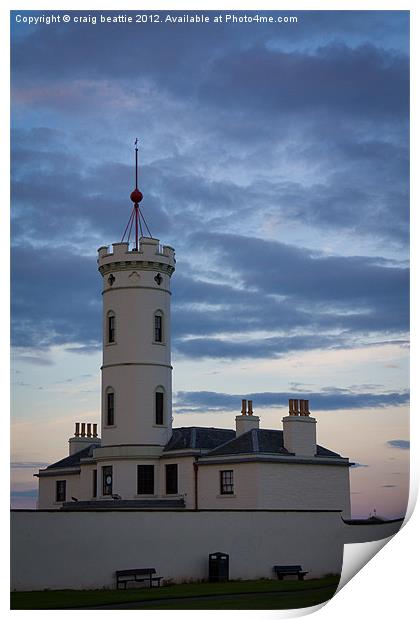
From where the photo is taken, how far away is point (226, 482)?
38.0m

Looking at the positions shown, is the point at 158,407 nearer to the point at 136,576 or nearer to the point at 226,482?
the point at 226,482

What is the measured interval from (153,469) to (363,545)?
47.4 feet

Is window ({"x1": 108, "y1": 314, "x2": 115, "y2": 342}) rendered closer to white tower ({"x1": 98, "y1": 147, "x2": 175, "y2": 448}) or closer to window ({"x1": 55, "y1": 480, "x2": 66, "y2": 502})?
white tower ({"x1": 98, "y1": 147, "x2": 175, "y2": 448})

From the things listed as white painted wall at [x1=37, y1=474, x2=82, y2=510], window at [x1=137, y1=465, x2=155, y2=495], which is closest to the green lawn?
window at [x1=137, y1=465, x2=155, y2=495]

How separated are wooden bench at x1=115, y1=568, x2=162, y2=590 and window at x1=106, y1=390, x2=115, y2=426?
13.7m

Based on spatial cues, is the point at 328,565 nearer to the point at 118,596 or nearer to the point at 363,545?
the point at 363,545

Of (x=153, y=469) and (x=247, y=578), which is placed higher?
(x=153, y=469)

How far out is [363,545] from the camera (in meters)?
26.8

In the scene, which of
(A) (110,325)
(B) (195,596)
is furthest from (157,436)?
(B) (195,596)

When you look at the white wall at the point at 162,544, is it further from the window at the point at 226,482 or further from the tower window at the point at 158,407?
the tower window at the point at 158,407

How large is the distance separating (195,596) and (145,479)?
15.6 meters

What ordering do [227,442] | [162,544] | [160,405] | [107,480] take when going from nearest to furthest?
1. [162,544]
2. [227,442]
3. [107,480]
4. [160,405]
